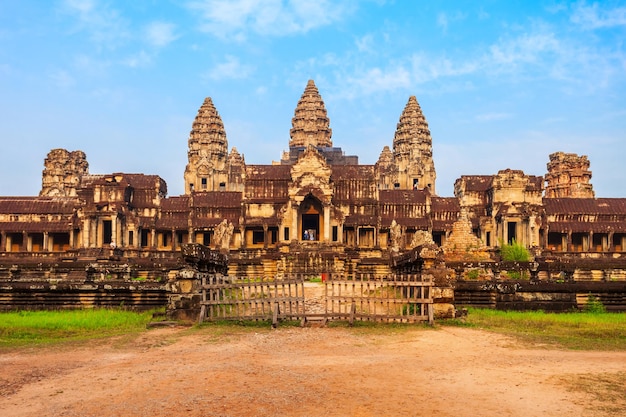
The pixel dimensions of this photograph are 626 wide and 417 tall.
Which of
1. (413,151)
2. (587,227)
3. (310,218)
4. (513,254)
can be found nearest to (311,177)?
(310,218)

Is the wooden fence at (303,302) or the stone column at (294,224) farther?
the stone column at (294,224)

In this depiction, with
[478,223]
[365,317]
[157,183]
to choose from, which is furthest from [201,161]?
[365,317]

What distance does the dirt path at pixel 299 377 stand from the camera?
6.76m

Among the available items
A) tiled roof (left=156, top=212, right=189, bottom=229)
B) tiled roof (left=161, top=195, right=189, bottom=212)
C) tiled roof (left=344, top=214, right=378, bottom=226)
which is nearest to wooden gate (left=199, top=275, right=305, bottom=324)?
tiled roof (left=344, top=214, right=378, bottom=226)

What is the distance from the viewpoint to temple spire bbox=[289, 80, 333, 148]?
74.7m

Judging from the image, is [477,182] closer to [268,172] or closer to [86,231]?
[268,172]

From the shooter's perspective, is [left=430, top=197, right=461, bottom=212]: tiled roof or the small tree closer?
the small tree

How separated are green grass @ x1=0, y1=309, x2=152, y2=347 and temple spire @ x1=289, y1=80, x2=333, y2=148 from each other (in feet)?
192

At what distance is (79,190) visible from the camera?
50.7m

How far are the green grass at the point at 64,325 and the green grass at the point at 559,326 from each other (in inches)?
330

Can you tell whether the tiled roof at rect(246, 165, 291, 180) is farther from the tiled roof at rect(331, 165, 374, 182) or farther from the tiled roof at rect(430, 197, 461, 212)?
the tiled roof at rect(430, 197, 461, 212)

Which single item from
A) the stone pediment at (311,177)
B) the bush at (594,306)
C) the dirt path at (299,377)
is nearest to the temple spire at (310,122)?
the stone pediment at (311,177)

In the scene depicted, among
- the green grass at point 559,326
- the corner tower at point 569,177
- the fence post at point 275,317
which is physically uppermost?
the corner tower at point 569,177

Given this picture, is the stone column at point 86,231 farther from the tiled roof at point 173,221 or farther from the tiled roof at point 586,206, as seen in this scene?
the tiled roof at point 586,206
